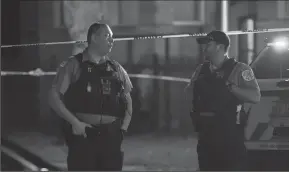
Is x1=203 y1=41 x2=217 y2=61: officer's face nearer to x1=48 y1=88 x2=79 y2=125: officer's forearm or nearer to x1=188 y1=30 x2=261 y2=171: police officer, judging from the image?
x1=188 y1=30 x2=261 y2=171: police officer

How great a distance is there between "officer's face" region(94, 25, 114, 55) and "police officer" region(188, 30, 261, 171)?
28.0 inches

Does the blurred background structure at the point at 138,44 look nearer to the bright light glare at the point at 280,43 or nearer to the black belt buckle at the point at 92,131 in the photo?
the bright light glare at the point at 280,43

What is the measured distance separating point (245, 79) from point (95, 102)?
118cm

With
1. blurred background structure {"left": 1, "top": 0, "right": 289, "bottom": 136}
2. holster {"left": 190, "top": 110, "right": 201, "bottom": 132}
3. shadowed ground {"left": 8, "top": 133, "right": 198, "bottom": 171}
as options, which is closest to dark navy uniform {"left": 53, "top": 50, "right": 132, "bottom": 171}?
holster {"left": 190, "top": 110, "right": 201, "bottom": 132}

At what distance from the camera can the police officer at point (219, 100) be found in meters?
5.39

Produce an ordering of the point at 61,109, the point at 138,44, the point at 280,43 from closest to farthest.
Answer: the point at 61,109, the point at 280,43, the point at 138,44

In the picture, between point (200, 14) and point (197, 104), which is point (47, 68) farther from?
point (197, 104)

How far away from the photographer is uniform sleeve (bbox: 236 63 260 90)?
5371 mm

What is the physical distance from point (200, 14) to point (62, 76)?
731cm

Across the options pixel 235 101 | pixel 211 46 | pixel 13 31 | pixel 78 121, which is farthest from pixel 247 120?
pixel 13 31

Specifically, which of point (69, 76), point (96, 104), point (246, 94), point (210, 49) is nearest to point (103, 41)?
point (69, 76)

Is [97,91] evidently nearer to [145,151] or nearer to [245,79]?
[245,79]

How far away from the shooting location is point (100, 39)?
537cm

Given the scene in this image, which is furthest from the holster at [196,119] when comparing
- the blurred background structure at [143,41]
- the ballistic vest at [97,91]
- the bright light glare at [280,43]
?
the blurred background structure at [143,41]
